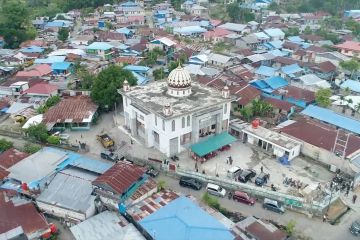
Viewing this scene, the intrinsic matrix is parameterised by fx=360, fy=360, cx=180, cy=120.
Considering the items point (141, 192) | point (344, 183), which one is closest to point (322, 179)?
point (344, 183)

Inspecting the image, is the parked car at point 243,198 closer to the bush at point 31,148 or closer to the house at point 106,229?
the house at point 106,229

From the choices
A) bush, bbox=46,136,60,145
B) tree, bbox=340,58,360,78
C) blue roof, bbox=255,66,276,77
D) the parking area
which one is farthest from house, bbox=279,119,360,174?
bush, bbox=46,136,60,145

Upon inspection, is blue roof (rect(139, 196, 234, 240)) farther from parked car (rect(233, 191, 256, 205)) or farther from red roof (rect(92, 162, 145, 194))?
parked car (rect(233, 191, 256, 205))

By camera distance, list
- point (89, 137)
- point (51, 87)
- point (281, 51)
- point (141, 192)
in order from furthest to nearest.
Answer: point (281, 51)
point (51, 87)
point (89, 137)
point (141, 192)

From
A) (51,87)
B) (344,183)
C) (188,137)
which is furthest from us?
(51,87)

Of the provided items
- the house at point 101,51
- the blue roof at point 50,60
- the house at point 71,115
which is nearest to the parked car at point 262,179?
the house at point 71,115

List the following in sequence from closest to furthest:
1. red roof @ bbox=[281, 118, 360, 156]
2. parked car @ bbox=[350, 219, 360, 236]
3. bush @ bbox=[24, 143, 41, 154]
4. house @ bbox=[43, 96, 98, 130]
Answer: parked car @ bbox=[350, 219, 360, 236]
red roof @ bbox=[281, 118, 360, 156]
bush @ bbox=[24, 143, 41, 154]
house @ bbox=[43, 96, 98, 130]

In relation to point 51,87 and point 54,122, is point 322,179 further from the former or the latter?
point 51,87
